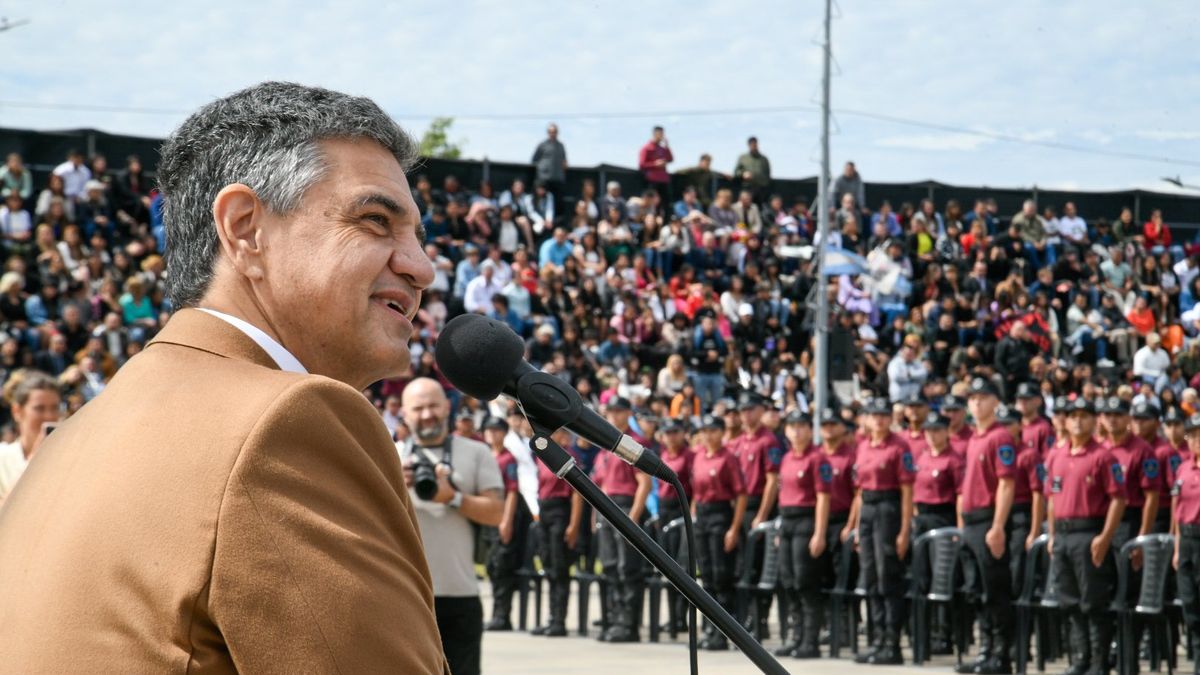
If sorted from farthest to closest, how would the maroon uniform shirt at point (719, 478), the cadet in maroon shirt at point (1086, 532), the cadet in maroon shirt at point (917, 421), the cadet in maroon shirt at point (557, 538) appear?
the cadet in maroon shirt at point (557, 538)
the cadet in maroon shirt at point (917, 421)
the maroon uniform shirt at point (719, 478)
the cadet in maroon shirt at point (1086, 532)

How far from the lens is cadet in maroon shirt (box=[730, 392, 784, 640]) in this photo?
1317cm

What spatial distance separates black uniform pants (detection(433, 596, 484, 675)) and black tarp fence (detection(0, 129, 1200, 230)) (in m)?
16.4

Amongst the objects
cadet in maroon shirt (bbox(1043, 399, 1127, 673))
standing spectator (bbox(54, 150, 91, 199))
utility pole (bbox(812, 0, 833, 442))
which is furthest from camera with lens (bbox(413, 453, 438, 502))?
standing spectator (bbox(54, 150, 91, 199))

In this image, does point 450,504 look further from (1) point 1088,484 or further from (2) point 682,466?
(2) point 682,466

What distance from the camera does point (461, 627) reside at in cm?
598

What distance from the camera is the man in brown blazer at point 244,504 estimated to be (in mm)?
1338

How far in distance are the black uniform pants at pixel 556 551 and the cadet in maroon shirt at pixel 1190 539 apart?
18.4 ft

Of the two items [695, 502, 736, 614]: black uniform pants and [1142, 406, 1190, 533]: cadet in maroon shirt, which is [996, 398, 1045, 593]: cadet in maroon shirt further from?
[695, 502, 736, 614]: black uniform pants

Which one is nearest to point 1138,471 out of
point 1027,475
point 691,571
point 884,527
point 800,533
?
point 1027,475

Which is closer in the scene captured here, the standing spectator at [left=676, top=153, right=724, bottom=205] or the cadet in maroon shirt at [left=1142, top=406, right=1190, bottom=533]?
the cadet in maroon shirt at [left=1142, top=406, right=1190, bottom=533]

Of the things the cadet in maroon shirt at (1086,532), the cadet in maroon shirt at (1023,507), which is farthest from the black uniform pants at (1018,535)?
the cadet in maroon shirt at (1086,532)

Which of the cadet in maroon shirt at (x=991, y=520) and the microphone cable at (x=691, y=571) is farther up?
the microphone cable at (x=691, y=571)

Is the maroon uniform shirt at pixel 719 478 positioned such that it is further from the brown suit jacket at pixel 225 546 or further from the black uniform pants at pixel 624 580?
the brown suit jacket at pixel 225 546

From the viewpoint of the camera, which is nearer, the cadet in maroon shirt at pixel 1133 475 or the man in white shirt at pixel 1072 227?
the cadet in maroon shirt at pixel 1133 475
